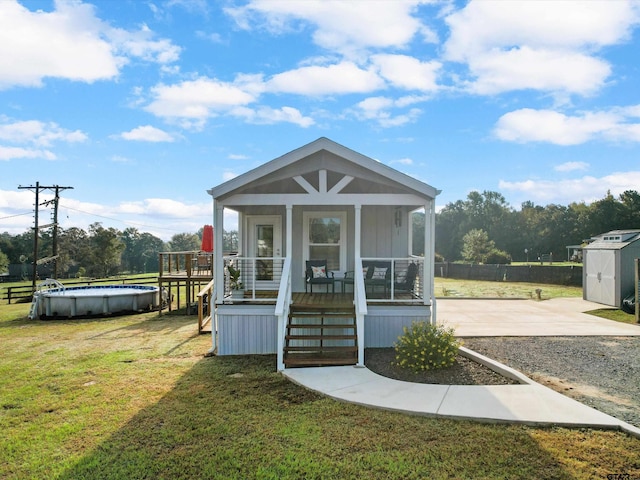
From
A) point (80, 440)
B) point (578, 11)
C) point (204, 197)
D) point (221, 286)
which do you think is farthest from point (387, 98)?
point (80, 440)

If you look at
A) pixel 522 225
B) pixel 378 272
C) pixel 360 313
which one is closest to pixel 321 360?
pixel 360 313

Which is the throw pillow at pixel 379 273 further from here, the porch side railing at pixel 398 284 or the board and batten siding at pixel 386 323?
the board and batten siding at pixel 386 323

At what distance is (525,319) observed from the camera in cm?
1185

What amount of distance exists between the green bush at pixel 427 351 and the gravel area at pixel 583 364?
1246 mm

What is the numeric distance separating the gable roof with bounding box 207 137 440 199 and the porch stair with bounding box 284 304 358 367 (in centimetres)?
277

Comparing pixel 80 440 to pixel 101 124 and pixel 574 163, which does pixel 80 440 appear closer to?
pixel 101 124

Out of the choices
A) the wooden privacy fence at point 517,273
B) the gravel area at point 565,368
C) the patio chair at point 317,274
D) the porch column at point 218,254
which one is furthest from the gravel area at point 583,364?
the wooden privacy fence at point 517,273

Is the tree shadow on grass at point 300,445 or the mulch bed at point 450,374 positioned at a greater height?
the mulch bed at point 450,374

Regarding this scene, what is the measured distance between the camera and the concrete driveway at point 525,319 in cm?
994

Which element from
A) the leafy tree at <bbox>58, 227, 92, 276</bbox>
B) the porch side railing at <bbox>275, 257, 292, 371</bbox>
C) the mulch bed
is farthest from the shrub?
the leafy tree at <bbox>58, 227, 92, 276</bbox>

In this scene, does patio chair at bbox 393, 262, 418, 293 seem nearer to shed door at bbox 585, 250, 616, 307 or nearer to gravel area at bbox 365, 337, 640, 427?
gravel area at bbox 365, 337, 640, 427

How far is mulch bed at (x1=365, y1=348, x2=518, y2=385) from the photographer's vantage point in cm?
614

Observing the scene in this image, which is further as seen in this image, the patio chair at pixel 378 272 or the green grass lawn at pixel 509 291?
the green grass lawn at pixel 509 291

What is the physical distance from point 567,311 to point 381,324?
8805 mm
